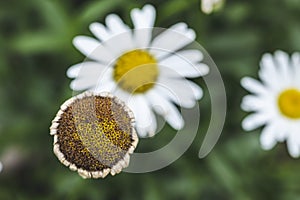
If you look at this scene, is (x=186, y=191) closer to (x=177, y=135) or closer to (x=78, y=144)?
(x=177, y=135)


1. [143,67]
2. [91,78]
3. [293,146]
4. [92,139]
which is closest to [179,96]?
[143,67]

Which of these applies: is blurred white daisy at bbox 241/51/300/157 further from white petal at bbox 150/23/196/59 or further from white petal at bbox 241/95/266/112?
white petal at bbox 150/23/196/59

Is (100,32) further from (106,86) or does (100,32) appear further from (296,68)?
(296,68)

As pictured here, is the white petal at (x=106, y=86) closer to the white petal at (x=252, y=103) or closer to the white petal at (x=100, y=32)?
the white petal at (x=100, y=32)

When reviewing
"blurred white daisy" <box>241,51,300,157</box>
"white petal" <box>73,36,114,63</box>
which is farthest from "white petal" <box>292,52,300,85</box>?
"white petal" <box>73,36,114,63</box>

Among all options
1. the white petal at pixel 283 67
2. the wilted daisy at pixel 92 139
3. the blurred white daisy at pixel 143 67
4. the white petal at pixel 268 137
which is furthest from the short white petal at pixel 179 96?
the wilted daisy at pixel 92 139

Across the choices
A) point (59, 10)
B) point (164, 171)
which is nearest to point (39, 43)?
point (59, 10)
